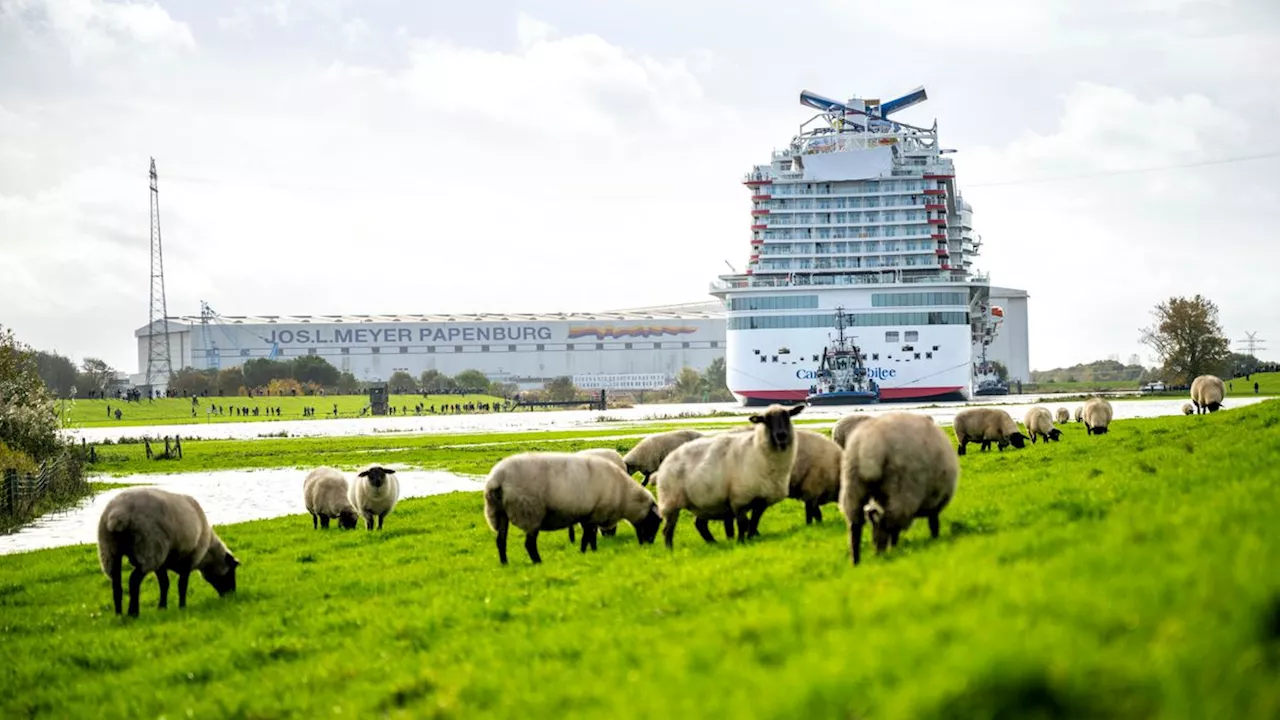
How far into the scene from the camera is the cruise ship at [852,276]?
10012 centimetres

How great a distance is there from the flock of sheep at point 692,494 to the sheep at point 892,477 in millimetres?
11

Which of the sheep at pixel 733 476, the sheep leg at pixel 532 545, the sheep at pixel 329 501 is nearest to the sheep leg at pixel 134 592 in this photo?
the sheep leg at pixel 532 545

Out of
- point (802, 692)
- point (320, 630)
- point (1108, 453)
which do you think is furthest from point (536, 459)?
point (1108, 453)

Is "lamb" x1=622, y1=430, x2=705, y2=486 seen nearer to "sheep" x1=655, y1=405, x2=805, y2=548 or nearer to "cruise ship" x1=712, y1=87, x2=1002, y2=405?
"sheep" x1=655, y1=405, x2=805, y2=548

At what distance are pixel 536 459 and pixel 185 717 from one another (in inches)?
261

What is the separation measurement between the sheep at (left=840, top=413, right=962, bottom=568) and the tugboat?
86849 millimetres

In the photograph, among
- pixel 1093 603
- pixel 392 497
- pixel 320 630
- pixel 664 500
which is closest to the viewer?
pixel 1093 603

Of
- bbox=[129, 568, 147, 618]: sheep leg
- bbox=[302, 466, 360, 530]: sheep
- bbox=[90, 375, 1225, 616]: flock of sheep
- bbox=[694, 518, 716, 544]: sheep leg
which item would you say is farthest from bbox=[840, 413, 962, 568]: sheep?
bbox=[302, 466, 360, 530]: sheep

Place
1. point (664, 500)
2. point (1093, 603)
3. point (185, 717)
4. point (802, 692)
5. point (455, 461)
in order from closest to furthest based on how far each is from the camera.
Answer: point (802, 692) → point (1093, 603) → point (185, 717) → point (664, 500) → point (455, 461)

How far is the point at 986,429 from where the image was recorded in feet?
89.0

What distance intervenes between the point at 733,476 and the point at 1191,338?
292 feet

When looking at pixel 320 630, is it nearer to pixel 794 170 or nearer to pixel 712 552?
pixel 712 552

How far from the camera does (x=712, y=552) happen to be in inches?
493

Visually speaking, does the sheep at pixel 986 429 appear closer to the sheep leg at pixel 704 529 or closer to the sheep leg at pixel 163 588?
the sheep leg at pixel 704 529
